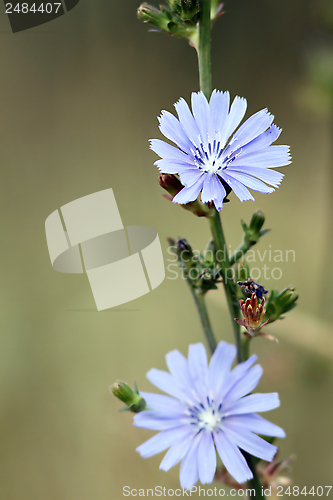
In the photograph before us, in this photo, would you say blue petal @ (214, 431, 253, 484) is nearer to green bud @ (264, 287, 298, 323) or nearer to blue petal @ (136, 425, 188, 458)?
blue petal @ (136, 425, 188, 458)

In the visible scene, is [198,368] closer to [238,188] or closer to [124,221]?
[238,188]

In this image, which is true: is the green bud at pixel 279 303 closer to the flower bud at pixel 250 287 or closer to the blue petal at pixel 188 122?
the flower bud at pixel 250 287

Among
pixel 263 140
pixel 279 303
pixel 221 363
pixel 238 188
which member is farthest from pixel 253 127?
pixel 221 363

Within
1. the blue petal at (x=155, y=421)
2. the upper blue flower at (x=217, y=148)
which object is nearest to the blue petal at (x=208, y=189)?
the upper blue flower at (x=217, y=148)

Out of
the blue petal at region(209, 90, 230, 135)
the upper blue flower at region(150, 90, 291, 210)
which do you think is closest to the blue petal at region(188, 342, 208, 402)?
the upper blue flower at region(150, 90, 291, 210)

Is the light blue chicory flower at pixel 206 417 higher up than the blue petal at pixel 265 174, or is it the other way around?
the blue petal at pixel 265 174
